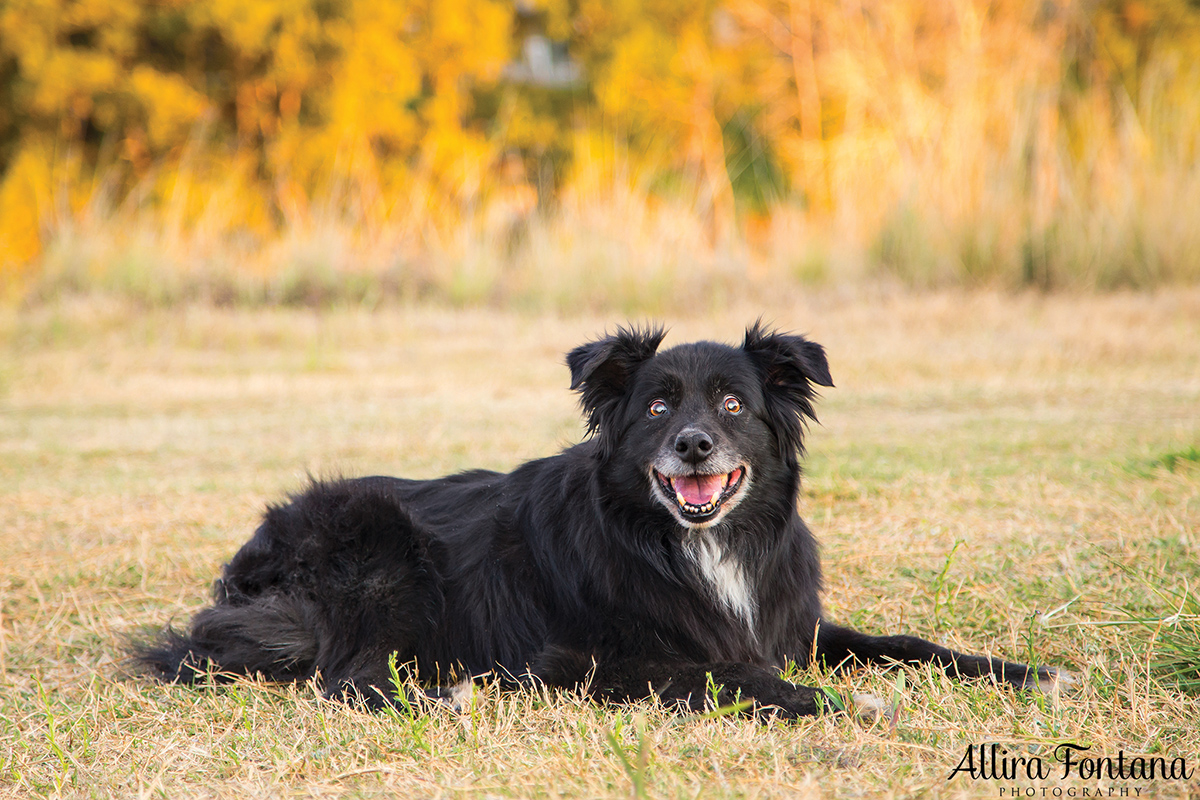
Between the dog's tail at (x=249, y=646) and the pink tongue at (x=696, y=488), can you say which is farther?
the dog's tail at (x=249, y=646)

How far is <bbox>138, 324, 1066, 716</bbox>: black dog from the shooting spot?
10.2 feet

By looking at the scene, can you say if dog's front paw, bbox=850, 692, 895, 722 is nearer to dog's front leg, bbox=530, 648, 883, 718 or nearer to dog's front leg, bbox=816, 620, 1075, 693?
dog's front leg, bbox=530, 648, 883, 718

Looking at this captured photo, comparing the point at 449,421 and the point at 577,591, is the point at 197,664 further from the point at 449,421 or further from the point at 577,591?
the point at 449,421

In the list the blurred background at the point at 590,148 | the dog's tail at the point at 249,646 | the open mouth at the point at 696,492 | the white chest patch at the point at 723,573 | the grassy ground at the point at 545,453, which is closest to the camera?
the grassy ground at the point at 545,453

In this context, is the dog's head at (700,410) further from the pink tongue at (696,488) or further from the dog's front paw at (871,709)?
the dog's front paw at (871,709)

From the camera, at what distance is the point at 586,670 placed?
3.06 meters

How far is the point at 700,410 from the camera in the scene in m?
3.21

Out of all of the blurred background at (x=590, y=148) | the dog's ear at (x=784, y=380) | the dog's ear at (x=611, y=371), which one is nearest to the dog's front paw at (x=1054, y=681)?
the dog's ear at (x=784, y=380)

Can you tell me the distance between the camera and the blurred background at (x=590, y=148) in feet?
39.0

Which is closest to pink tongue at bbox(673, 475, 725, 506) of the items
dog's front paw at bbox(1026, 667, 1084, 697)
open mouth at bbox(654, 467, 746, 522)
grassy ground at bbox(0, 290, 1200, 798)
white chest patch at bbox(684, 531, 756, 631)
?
open mouth at bbox(654, 467, 746, 522)

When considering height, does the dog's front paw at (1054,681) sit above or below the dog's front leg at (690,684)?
below

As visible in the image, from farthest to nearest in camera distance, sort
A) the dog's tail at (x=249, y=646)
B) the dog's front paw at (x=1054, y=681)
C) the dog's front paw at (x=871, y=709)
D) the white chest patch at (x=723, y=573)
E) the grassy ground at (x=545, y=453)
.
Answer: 1. the dog's tail at (x=249, y=646)
2. the white chest patch at (x=723, y=573)
3. the dog's front paw at (x=1054, y=681)
4. the dog's front paw at (x=871, y=709)
5. the grassy ground at (x=545, y=453)

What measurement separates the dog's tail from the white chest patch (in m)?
1.34

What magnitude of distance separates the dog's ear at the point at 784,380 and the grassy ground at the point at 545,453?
0.81 meters
